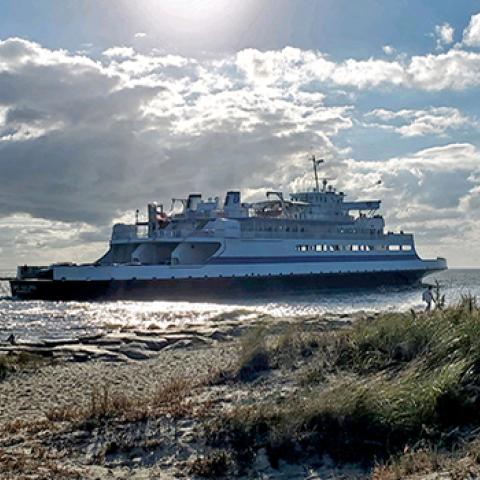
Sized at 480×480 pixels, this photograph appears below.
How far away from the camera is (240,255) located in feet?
183

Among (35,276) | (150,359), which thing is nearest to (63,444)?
(150,359)

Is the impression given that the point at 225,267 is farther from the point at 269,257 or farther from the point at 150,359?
the point at 150,359

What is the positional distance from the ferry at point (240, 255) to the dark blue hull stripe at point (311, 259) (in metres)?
0.09

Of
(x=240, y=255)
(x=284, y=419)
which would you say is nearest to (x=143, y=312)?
(x=240, y=255)

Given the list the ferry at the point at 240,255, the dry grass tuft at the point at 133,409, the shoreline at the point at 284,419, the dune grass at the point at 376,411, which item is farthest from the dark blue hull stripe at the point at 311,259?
the dune grass at the point at 376,411

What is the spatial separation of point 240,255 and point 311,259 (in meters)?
8.32

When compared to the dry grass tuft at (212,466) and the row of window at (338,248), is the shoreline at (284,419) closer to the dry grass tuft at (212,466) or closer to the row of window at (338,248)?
the dry grass tuft at (212,466)

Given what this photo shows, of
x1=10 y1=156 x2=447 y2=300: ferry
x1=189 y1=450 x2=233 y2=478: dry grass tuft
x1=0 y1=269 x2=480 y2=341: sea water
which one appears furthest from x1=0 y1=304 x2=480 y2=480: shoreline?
x1=10 y1=156 x2=447 y2=300: ferry

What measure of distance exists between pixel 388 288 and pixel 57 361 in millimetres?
52324

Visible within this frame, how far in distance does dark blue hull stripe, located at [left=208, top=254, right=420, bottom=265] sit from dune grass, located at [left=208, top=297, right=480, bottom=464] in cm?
4531

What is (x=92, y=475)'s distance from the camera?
7090mm

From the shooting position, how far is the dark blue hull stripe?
54.8m

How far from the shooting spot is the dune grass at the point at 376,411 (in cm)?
725

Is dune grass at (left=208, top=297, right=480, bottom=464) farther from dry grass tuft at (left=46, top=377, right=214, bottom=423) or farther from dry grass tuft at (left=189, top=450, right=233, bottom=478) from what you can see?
dry grass tuft at (left=46, top=377, right=214, bottom=423)
